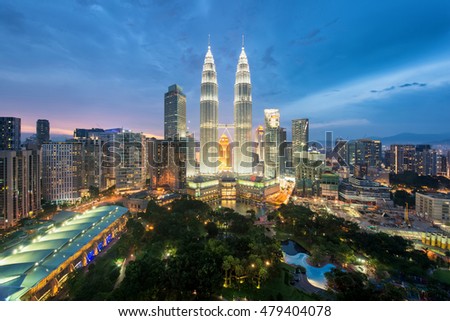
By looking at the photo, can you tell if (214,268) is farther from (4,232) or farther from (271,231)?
(4,232)

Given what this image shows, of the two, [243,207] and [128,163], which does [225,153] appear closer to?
[243,207]

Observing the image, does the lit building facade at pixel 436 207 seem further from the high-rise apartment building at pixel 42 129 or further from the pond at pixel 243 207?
the high-rise apartment building at pixel 42 129

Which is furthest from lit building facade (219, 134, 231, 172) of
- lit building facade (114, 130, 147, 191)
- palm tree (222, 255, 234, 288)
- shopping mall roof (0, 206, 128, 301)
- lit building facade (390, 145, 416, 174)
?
palm tree (222, 255, 234, 288)

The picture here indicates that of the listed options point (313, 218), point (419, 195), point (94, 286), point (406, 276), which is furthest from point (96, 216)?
point (419, 195)

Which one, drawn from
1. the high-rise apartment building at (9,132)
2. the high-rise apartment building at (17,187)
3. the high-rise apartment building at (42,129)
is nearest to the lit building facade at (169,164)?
the high-rise apartment building at (17,187)

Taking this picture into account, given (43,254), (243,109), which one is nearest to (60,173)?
(43,254)
